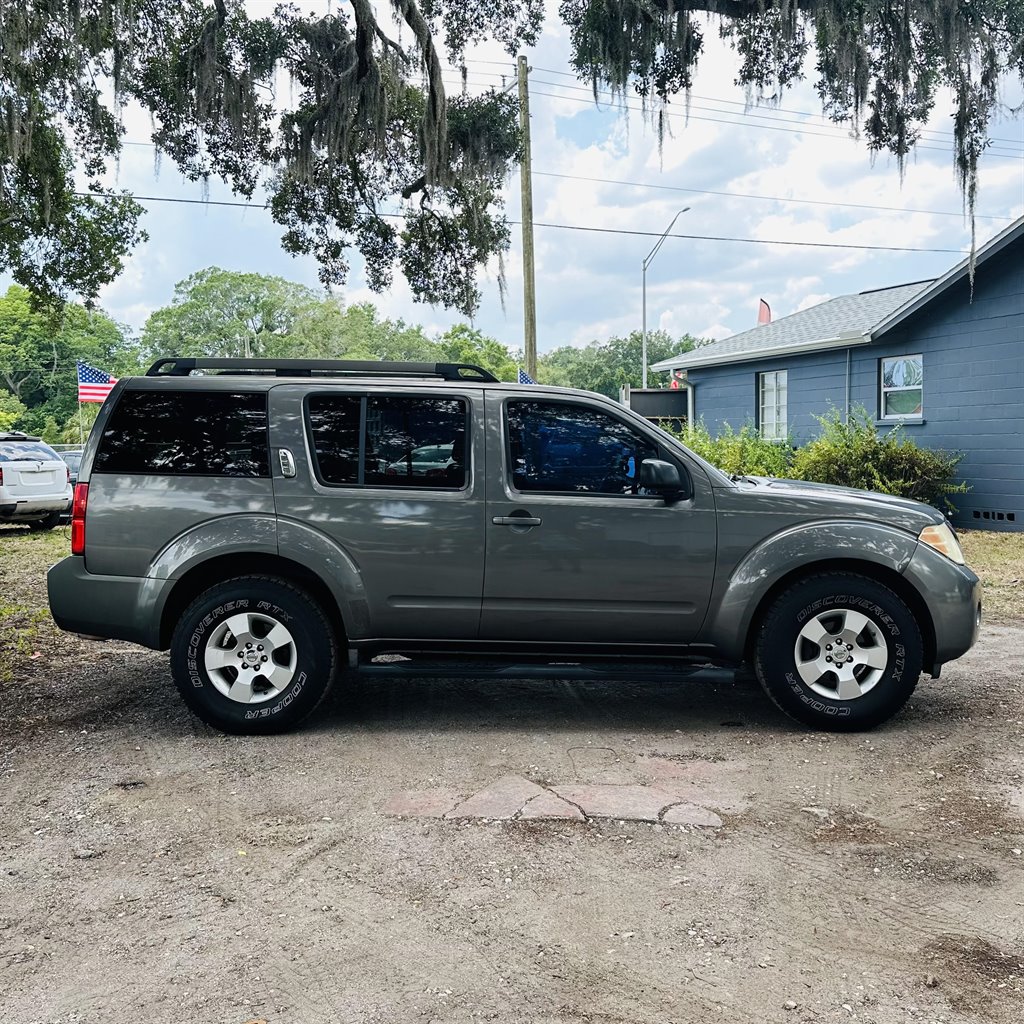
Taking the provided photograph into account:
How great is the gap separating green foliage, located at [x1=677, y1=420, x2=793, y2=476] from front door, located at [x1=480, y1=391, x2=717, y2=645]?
1293 cm

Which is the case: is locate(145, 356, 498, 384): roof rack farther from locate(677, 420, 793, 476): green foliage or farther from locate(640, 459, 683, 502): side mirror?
locate(677, 420, 793, 476): green foliage

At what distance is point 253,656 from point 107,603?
83 cm

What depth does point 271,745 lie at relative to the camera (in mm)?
5070

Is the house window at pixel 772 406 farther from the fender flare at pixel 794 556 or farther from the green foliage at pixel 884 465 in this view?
the fender flare at pixel 794 556

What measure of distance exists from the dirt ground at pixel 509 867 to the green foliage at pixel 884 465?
403 inches

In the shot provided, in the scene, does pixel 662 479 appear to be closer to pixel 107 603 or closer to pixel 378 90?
pixel 107 603

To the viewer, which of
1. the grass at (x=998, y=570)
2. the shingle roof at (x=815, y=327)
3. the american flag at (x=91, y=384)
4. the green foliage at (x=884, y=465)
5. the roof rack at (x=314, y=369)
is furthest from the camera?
the american flag at (x=91, y=384)

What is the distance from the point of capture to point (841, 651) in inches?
204

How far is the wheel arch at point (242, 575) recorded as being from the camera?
17.2 ft

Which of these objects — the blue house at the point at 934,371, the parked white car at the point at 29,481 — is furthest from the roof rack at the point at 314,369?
the blue house at the point at 934,371

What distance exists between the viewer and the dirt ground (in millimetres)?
2789

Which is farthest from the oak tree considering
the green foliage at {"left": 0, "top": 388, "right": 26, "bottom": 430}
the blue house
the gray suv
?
the green foliage at {"left": 0, "top": 388, "right": 26, "bottom": 430}

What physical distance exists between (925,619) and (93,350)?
8757 centimetres

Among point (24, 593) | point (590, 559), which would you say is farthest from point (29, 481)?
point (590, 559)
